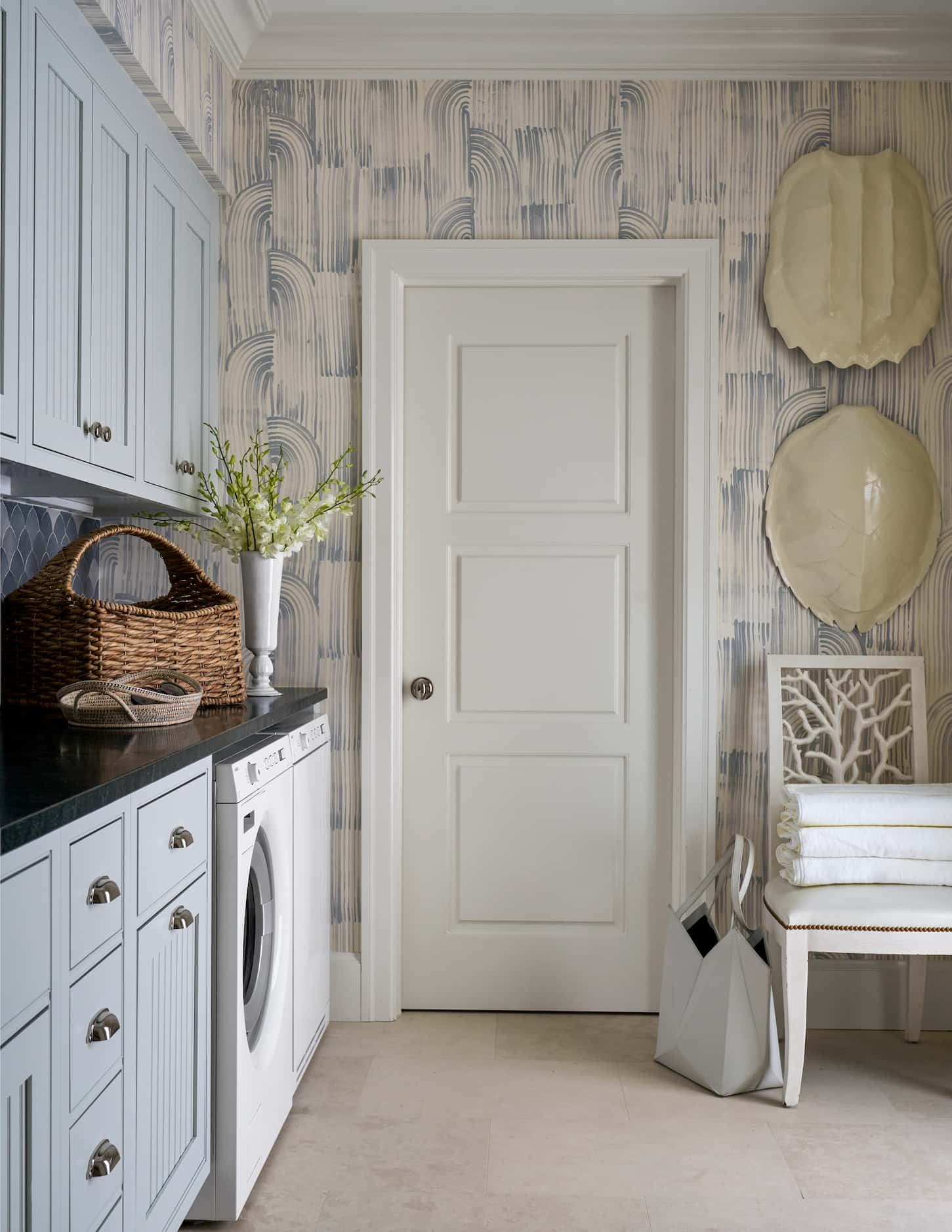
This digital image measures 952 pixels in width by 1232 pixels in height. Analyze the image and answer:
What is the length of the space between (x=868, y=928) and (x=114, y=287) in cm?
214

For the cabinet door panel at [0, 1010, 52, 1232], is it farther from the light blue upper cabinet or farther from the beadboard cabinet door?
the beadboard cabinet door

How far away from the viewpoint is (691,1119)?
2.26 metres

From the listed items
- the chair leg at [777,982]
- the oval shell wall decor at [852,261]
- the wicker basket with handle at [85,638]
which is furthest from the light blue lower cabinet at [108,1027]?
the oval shell wall decor at [852,261]

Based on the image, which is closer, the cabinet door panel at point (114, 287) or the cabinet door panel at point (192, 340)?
the cabinet door panel at point (114, 287)

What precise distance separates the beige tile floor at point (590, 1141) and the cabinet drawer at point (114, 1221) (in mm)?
565

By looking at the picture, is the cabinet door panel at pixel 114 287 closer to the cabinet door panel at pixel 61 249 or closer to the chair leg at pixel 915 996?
the cabinet door panel at pixel 61 249

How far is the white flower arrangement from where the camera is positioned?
2557 millimetres

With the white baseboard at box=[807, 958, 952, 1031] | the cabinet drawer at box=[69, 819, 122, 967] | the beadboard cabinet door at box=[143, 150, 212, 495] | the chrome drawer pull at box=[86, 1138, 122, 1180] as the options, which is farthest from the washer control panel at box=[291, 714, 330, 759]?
the white baseboard at box=[807, 958, 952, 1031]

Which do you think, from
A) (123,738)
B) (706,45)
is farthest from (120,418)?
(706,45)

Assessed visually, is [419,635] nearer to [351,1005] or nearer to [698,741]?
[698,741]

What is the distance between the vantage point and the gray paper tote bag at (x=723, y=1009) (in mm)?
2334

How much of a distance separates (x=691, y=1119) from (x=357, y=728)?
131cm

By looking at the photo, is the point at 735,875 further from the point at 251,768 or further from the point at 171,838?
the point at 171,838

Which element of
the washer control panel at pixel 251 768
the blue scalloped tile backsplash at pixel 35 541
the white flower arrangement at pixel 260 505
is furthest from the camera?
the white flower arrangement at pixel 260 505
